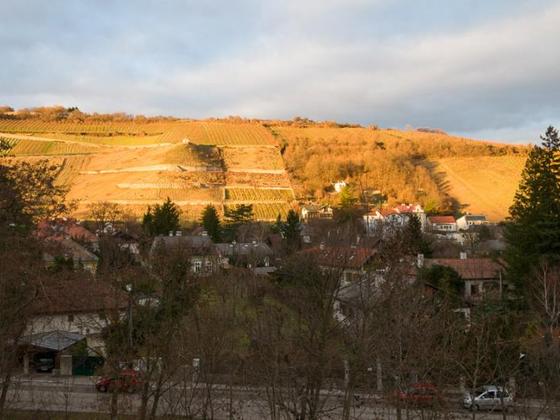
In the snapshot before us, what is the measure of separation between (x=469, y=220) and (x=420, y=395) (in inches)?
2919

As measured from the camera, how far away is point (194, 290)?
18.3 metres

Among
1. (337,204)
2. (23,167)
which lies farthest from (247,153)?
(23,167)

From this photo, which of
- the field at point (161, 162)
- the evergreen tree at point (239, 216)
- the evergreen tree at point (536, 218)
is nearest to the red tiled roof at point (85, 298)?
the evergreen tree at point (536, 218)

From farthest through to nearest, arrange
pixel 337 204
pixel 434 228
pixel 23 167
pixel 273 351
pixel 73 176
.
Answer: pixel 73 176
pixel 337 204
pixel 434 228
pixel 23 167
pixel 273 351

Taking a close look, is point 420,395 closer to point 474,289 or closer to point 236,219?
point 474,289

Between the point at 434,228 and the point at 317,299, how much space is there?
6573cm

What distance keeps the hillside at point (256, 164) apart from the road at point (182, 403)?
182 ft

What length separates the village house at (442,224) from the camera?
258ft

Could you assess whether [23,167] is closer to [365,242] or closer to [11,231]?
[11,231]

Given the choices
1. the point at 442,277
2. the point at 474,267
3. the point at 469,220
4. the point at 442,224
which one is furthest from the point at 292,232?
the point at 469,220

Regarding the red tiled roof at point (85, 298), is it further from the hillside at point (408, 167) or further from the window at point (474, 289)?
the hillside at point (408, 167)

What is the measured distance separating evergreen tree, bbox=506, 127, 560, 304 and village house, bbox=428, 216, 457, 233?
1726 inches

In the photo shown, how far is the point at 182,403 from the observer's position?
15.2 m

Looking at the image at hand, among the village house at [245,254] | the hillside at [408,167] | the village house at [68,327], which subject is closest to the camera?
the village house at [68,327]
